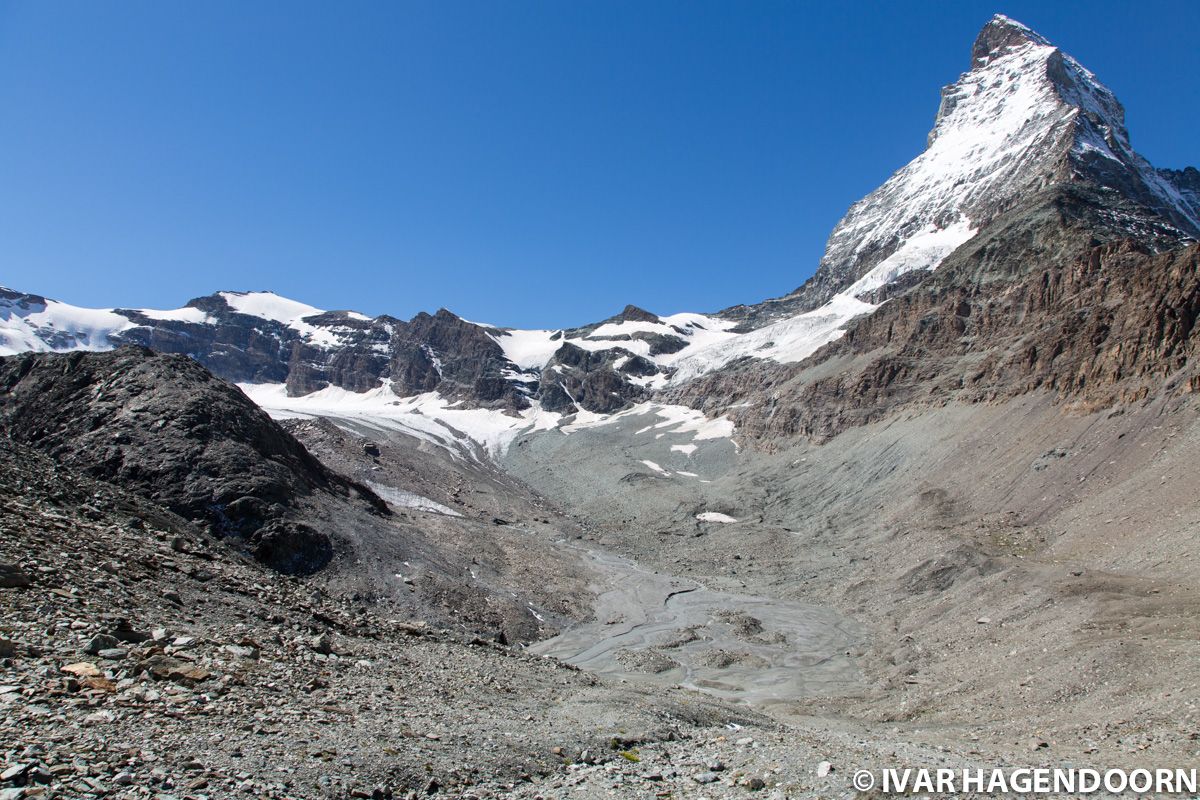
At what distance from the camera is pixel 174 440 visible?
1692 inches

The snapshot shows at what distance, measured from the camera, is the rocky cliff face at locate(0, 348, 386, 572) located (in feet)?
131

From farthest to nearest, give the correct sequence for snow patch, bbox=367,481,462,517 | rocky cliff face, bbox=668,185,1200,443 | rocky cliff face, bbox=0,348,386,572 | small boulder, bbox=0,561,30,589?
snow patch, bbox=367,481,462,517 < rocky cliff face, bbox=668,185,1200,443 < rocky cliff face, bbox=0,348,386,572 < small boulder, bbox=0,561,30,589

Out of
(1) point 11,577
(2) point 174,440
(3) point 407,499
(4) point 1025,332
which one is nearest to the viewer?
(1) point 11,577

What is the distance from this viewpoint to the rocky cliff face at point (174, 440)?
1570 inches

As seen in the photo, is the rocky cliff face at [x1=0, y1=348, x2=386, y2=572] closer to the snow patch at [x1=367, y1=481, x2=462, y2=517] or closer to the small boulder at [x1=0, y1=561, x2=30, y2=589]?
the small boulder at [x1=0, y1=561, x2=30, y2=589]

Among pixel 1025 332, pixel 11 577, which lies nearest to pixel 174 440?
pixel 11 577

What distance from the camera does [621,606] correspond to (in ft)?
177

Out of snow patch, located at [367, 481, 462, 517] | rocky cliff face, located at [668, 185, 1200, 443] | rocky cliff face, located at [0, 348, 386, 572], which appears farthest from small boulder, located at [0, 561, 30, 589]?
rocky cliff face, located at [668, 185, 1200, 443]

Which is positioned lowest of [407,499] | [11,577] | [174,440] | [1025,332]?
[11,577]

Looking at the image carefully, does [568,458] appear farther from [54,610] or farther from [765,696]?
[54,610]

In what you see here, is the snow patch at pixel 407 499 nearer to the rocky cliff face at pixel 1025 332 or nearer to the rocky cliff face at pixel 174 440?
the rocky cliff face at pixel 174 440

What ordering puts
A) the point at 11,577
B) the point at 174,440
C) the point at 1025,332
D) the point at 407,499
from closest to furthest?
the point at 11,577
the point at 174,440
the point at 407,499
the point at 1025,332

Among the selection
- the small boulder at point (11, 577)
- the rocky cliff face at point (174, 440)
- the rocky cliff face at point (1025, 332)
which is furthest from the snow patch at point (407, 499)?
the small boulder at point (11, 577)

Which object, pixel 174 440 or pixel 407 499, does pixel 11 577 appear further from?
pixel 407 499
